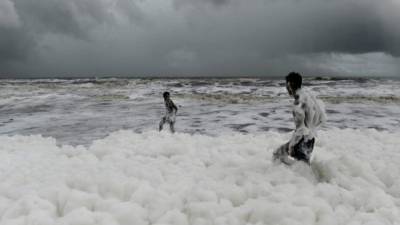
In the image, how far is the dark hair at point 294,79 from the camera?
6.14 m

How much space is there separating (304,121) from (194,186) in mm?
1837

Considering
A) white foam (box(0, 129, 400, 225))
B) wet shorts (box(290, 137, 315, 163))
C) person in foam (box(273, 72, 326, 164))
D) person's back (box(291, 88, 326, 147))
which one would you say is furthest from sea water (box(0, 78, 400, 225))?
person's back (box(291, 88, 326, 147))

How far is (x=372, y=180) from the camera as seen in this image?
6344 mm

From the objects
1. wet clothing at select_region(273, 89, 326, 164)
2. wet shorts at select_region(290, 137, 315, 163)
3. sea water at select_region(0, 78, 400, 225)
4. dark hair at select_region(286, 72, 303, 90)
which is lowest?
sea water at select_region(0, 78, 400, 225)

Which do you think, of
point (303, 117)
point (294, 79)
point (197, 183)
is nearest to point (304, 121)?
point (303, 117)

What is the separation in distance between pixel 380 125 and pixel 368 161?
1015 cm

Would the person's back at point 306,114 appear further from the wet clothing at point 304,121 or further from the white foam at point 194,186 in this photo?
the white foam at point 194,186

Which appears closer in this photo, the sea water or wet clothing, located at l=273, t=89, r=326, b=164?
the sea water

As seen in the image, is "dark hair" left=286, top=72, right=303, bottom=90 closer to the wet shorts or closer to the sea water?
the wet shorts

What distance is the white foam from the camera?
495 cm

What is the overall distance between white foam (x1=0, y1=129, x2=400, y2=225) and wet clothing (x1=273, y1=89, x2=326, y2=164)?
0.78 ft

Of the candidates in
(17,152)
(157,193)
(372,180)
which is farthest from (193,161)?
(17,152)

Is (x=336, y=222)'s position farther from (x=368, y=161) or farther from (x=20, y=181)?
(x=20, y=181)

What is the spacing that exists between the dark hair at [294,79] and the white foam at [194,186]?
3.85 ft
